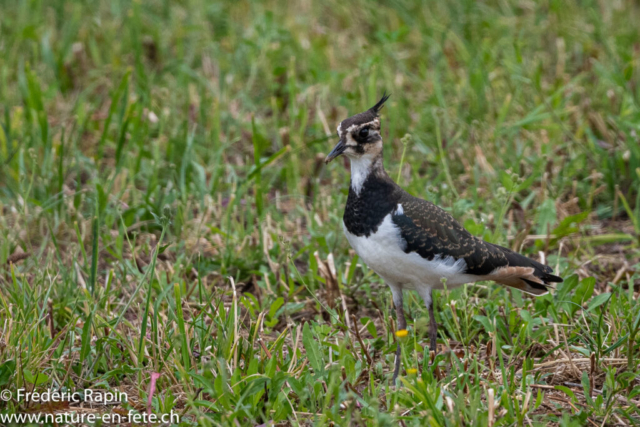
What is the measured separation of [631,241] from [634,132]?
1.02 m

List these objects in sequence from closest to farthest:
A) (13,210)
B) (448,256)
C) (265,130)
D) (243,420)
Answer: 1. (243,420)
2. (448,256)
3. (13,210)
4. (265,130)

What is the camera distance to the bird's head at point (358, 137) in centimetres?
390

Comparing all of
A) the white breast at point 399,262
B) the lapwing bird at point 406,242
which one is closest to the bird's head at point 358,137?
the lapwing bird at point 406,242

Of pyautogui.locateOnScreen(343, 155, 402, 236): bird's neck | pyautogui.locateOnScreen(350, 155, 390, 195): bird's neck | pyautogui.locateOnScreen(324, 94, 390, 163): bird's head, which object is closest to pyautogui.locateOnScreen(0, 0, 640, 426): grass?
pyautogui.locateOnScreen(343, 155, 402, 236): bird's neck

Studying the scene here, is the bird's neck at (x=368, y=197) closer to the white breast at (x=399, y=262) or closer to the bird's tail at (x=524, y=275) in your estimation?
the white breast at (x=399, y=262)

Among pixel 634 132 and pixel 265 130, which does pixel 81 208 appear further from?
pixel 634 132

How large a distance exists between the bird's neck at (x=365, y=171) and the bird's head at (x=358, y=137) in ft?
0.08

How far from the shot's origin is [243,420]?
10.6 feet

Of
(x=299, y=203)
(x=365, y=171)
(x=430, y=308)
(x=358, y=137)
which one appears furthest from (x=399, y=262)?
(x=299, y=203)

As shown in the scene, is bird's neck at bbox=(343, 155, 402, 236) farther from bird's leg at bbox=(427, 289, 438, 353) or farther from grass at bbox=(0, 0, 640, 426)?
bird's leg at bbox=(427, 289, 438, 353)

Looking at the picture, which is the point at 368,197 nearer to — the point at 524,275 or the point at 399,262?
the point at 399,262

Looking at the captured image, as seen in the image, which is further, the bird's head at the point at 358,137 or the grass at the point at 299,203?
the bird's head at the point at 358,137

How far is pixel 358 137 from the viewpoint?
392 centimetres

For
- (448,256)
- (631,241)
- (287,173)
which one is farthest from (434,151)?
(448,256)
